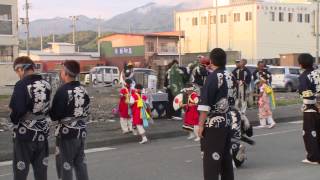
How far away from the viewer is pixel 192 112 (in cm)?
1232

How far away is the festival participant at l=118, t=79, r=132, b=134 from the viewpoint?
13539 millimetres

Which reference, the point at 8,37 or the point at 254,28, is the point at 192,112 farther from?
the point at 254,28

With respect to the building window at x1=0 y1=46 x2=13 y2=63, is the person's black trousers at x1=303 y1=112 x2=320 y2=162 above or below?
below

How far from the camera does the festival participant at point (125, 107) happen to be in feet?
44.4

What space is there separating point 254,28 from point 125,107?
206 feet

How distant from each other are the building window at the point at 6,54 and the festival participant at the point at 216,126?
35312mm

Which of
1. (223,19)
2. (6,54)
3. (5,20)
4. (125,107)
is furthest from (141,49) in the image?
(125,107)

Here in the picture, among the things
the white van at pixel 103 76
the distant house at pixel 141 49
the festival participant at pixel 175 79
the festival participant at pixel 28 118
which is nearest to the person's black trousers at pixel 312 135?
the festival participant at pixel 28 118

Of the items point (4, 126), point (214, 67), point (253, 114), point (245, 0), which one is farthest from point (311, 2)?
point (214, 67)

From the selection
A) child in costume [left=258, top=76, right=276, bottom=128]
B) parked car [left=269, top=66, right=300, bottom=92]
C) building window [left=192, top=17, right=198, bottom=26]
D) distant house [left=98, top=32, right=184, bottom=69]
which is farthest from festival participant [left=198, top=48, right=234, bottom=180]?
building window [left=192, top=17, right=198, bottom=26]

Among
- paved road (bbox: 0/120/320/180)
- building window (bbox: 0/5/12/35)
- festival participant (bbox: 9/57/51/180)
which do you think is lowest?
paved road (bbox: 0/120/320/180)

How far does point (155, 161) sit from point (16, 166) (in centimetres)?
426

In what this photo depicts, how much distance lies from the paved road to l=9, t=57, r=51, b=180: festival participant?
8.12ft

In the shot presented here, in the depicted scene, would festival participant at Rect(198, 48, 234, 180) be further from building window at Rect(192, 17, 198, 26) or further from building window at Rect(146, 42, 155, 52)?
building window at Rect(192, 17, 198, 26)
